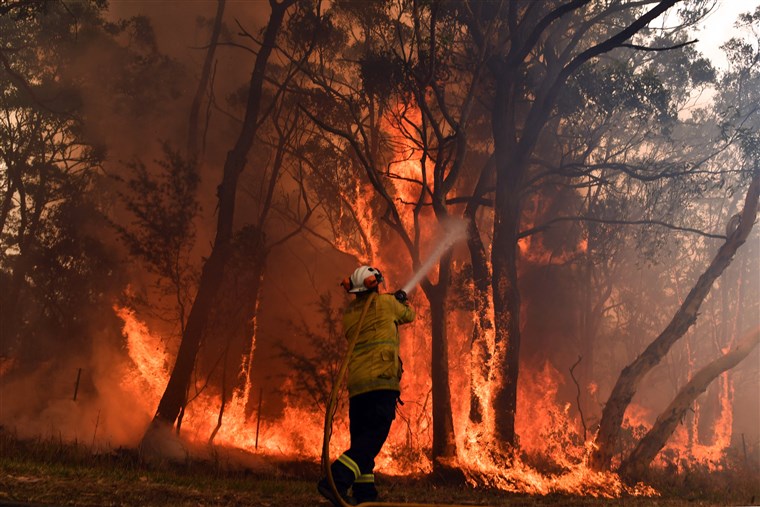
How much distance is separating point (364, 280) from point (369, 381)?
90cm

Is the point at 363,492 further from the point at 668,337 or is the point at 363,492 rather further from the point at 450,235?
the point at 668,337

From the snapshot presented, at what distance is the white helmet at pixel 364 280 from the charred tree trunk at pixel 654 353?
979 centimetres

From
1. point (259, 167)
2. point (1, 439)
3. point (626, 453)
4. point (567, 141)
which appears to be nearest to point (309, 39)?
point (259, 167)

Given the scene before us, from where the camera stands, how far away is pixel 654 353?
1487 centimetres

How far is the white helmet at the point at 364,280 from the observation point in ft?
20.8

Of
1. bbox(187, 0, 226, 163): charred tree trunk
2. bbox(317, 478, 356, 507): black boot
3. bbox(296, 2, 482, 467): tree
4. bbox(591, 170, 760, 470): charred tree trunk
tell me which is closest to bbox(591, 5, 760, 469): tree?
bbox(591, 170, 760, 470): charred tree trunk

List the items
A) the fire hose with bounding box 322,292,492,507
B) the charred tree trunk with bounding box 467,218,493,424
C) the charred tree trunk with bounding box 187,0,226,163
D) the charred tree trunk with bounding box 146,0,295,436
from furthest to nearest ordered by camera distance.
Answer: the charred tree trunk with bounding box 187,0,226,163 < the charred tree trunk with bounding box 146,0,295,436 < the charred tree trunk with bounding box 467,218,493,424 < the fire hose with bounding box 322,292,492,507

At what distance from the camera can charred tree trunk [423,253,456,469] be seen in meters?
13.8

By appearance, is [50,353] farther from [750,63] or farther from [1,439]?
[750,63]

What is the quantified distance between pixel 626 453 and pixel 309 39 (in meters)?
15.3

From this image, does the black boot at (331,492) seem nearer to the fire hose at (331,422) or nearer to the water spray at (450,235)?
the fire hose at (331,422)

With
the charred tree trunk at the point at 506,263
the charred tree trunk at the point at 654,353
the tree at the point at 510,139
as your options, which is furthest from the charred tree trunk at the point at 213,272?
the charred tree trunk at the point at 654,353

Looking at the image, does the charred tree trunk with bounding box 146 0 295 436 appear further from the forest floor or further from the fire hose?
the fire hose

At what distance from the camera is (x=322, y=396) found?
17.0m
